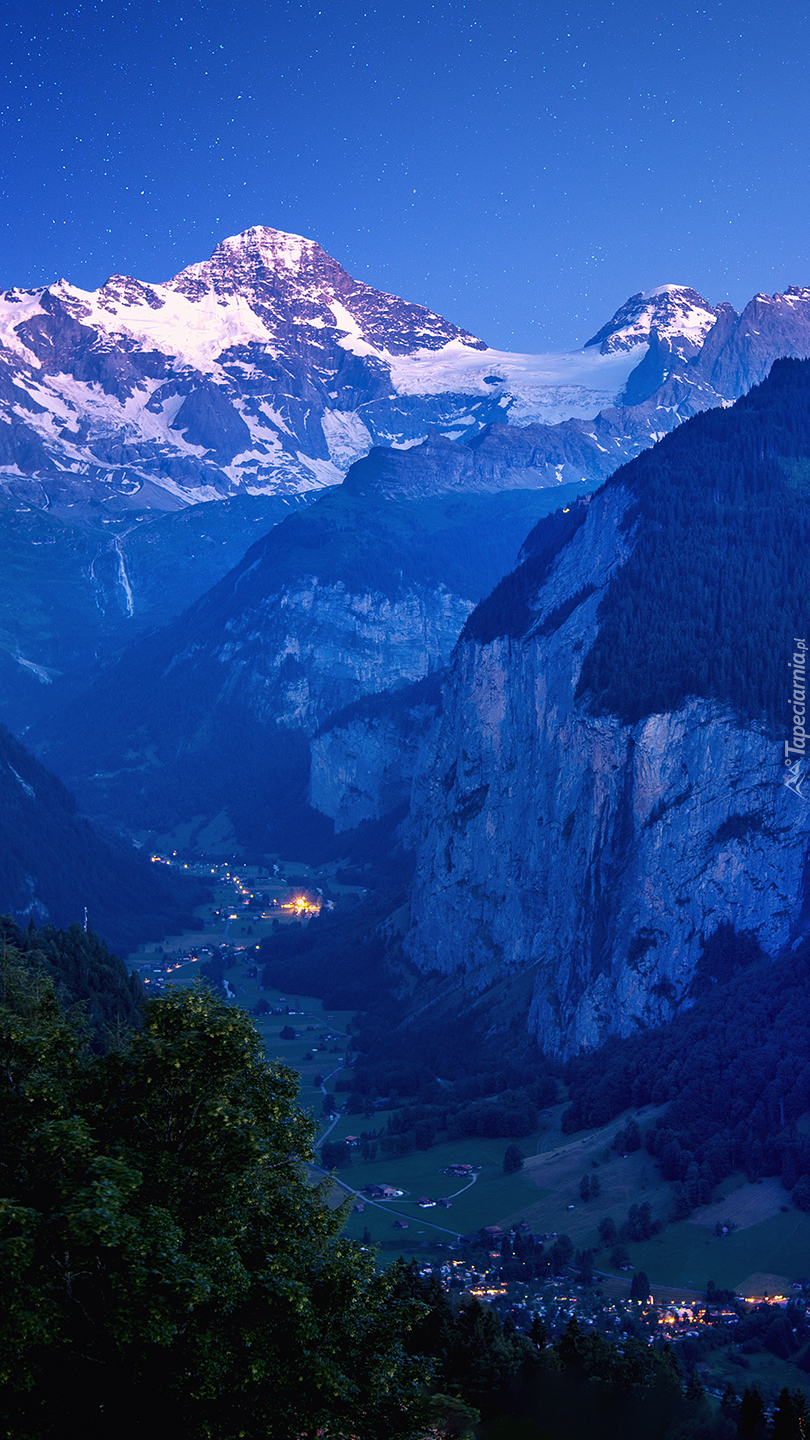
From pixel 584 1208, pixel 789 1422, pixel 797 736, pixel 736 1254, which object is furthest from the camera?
pixel 797 736

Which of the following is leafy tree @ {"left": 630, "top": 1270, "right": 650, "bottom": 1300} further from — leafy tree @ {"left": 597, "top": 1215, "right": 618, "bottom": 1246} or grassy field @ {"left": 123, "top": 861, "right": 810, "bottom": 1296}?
leafy tree @ {"left": 597, "top": 1215, "right": 618, "bottom": 1246}

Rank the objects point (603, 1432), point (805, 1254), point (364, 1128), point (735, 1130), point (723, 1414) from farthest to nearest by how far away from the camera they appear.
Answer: point (364, 1128) < point (735, 1130) < point (805, 1254) < point (723, 1414) < point (603, 1432)

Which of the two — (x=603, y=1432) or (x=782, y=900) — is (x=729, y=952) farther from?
(x=603, y=1432)

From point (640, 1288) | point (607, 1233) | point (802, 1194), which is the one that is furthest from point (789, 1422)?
point (607, 1233)

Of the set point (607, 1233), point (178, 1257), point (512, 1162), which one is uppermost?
point (512, 1162)

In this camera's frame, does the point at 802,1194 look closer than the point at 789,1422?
No

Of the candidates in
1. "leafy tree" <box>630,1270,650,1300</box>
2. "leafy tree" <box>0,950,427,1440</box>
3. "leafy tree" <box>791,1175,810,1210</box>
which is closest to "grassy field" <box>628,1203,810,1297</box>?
"leafy tree" <box>791,1175,810,1210</box>

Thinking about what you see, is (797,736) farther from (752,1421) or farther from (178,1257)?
(178,1257)

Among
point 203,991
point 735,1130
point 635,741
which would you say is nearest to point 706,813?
point 635,741
